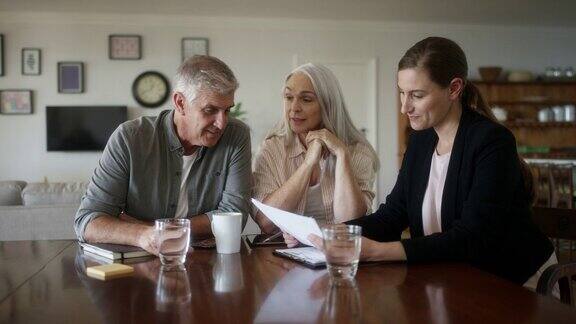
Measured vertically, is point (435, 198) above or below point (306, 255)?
above

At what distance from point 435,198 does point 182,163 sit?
2.70ft

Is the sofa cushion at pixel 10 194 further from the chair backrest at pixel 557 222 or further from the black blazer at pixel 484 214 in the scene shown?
the chair backrest at pixel 557 222

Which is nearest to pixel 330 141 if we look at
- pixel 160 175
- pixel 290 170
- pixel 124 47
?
pixel 290 170

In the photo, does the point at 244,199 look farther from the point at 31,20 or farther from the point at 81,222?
the point at 31,20

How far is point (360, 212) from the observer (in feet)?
6.19

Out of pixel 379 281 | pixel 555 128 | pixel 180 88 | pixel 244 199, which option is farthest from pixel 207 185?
pixel 555 128

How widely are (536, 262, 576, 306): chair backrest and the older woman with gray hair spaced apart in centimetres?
81

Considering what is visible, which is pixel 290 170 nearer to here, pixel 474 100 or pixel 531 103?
pixel 474 100

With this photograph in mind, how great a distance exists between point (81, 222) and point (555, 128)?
6.83 metres

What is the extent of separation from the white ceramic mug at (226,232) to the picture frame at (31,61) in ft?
18.7

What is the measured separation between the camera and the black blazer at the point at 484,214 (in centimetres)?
123

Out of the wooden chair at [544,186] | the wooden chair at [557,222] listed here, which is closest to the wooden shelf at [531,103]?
the wooden chair at [544,186]

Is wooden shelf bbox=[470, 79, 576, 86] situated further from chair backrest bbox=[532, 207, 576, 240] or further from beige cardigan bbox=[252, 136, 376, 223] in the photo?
chair backrest bbox=[532, 207, 576, 240]

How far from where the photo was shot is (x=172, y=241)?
1155 mm
